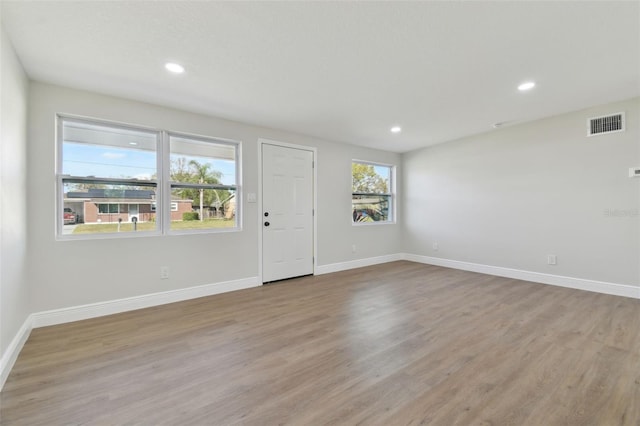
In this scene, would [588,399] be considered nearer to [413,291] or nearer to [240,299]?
[413,291]

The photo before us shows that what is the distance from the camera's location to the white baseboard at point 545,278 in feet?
11.4

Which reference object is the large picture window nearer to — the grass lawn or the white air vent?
the grass lawn

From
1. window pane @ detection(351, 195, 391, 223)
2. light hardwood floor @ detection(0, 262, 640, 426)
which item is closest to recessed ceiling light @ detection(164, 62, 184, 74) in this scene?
light hardwood floor @ detection(0, 262, 640, 426)

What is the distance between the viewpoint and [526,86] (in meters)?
2.94

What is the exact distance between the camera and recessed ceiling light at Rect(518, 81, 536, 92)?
287 cm

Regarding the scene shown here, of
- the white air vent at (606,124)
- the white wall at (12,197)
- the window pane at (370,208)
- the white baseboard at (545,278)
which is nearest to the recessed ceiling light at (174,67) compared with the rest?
the white wall at (12,197)

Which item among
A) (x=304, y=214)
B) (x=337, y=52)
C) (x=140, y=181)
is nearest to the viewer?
(x=337, y=52)

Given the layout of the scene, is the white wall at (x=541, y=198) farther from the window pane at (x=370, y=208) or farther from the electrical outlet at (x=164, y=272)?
the electrical outlet at (x=164, y=272)

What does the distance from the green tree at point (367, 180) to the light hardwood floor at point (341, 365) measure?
108 inches

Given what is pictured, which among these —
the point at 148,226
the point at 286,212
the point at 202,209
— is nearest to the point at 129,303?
the point at 148,226

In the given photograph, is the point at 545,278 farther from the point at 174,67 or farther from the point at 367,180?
the point at 174,67

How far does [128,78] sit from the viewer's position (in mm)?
2693

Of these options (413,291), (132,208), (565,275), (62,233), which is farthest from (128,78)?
(565,275)

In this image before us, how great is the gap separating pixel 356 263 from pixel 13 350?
449cm
